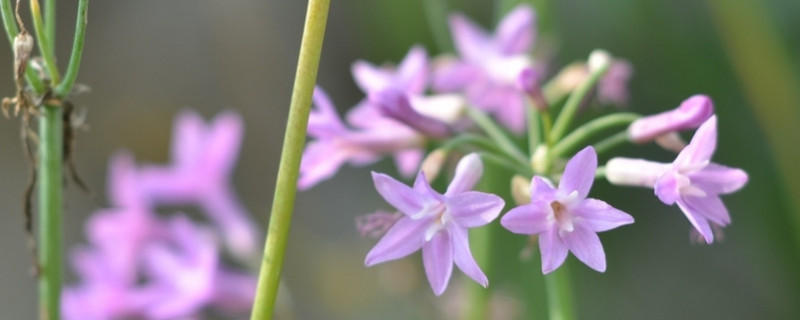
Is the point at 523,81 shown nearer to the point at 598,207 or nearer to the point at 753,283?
the point at 598,207

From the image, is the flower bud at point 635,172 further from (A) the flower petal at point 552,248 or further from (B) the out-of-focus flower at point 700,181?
(A) the flower petal at point 552,248

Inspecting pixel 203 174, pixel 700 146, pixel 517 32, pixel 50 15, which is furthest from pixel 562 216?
pixel 203 174

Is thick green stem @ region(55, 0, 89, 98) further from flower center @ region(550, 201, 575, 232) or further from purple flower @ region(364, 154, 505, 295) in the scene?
flower center @ region(550, 201, 575, 232)

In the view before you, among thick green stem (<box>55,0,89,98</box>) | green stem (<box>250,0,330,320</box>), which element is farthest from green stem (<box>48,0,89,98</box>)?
green stem (<box>250,0,330,320</box>)

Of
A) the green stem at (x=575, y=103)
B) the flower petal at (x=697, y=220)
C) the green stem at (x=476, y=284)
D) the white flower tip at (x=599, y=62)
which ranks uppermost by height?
the white flower tip at (x=599, y=62)

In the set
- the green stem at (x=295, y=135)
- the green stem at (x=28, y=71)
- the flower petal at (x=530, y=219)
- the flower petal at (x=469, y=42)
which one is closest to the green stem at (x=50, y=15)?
the green stem at (x=28, y=71)

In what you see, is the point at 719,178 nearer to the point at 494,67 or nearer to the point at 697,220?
the point at 697,220
